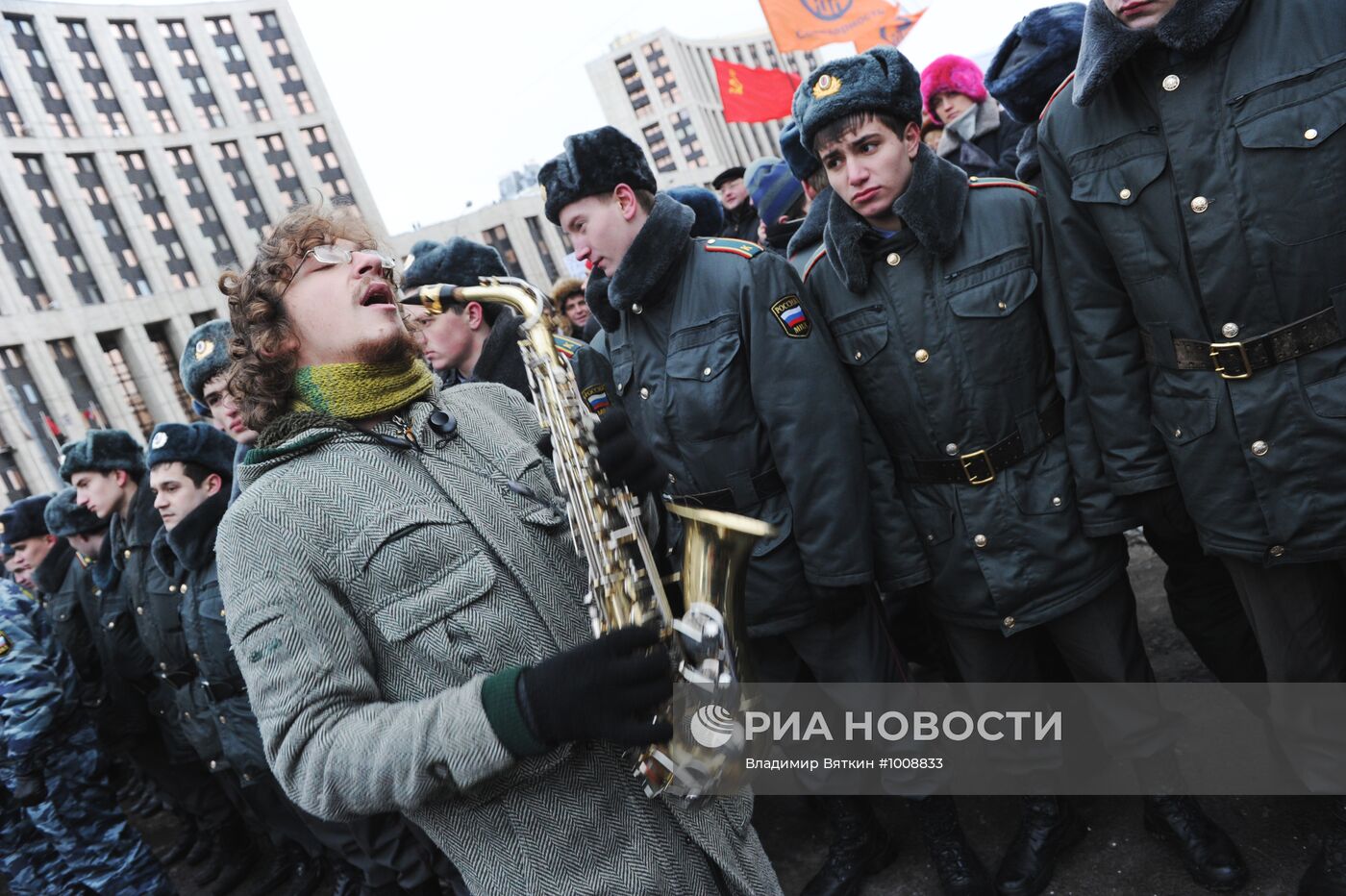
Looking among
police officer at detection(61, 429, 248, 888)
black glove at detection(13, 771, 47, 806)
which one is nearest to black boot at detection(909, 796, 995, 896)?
police officer at detection(61, 429, 248, 888)

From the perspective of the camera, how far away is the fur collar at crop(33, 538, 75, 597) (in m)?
6.81

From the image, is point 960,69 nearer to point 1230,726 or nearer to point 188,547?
point 1230,726

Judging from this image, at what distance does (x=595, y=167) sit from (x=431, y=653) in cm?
225

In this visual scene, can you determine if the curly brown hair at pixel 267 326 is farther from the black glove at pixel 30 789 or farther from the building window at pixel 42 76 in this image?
the building window at pixel 42 76

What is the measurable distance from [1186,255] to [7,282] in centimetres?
4265

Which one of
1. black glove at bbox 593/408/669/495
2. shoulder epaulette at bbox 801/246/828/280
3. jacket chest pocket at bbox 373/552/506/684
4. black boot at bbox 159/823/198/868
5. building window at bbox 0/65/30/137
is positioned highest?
building window at bbox 0/65/30/137

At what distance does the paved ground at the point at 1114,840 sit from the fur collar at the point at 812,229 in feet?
8.97

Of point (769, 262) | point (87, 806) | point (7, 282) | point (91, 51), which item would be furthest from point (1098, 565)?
point (91, 51)

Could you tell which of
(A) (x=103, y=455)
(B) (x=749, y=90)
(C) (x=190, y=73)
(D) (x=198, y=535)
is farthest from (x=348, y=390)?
(C) (x=190, y=73)

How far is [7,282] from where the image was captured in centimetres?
3362

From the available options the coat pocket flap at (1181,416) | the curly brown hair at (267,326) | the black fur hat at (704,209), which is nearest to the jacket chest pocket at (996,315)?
the coat pocket flap at (1181,416)

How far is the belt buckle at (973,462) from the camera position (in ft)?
9.72

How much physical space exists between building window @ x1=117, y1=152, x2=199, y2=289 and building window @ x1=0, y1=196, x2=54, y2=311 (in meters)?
5.72

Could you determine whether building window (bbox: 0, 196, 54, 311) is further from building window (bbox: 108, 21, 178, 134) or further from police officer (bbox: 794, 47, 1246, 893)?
police officer (bbox: 794, 47, 1246, 893)
